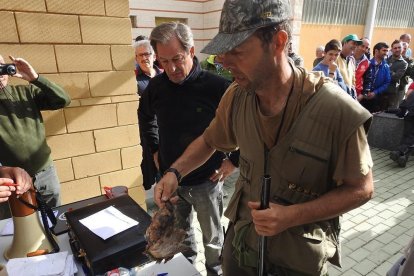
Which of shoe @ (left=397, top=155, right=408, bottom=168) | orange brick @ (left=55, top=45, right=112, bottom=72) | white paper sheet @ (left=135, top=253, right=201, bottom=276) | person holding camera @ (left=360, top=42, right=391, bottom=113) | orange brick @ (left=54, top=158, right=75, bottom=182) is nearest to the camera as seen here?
white paper sheet @ (left=135, top=253, right=201, bottom=276)

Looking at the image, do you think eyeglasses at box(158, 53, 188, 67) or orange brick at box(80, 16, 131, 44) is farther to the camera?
orange brick at box(80, 16, 131, 44)

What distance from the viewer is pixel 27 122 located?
2.54 meters

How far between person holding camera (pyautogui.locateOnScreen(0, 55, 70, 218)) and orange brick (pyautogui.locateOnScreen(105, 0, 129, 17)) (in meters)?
0.96

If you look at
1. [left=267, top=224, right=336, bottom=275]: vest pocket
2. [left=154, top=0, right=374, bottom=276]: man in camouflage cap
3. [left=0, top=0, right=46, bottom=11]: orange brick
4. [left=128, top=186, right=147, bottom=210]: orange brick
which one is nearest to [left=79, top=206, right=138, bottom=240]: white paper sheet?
[left=154, top=0, right=374, bottom=276]: man in camouflage cap

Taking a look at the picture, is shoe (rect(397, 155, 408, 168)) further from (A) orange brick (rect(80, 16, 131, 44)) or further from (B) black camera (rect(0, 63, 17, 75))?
(B) black camera (rect(0, 63, 17, 75))

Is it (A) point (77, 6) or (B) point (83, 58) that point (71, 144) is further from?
(A) point (77, 6)

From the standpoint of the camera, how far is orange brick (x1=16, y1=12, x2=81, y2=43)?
2609 mm

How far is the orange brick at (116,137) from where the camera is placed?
320 centimetres

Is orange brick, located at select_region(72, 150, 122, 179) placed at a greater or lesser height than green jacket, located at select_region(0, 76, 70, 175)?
lesser

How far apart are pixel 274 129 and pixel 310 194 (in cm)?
33

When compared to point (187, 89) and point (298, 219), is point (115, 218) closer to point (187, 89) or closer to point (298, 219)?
point (298, 219)

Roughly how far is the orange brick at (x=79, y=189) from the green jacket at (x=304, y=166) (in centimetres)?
226

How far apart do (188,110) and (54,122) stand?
1.46 meters

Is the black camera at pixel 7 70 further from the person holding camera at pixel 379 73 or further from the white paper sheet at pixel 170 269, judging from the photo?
the person holding camera at pixel 379 73
